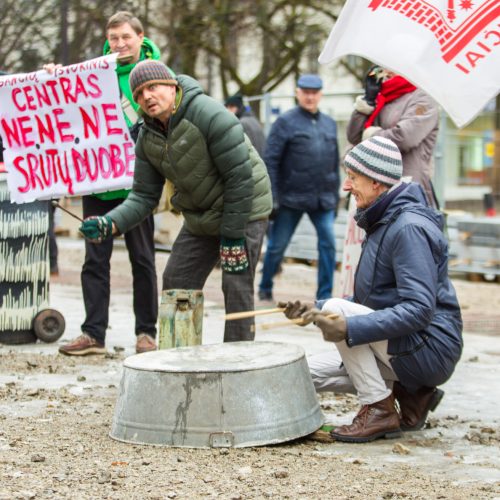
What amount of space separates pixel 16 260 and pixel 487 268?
666cm

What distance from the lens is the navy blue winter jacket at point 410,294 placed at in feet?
16.3

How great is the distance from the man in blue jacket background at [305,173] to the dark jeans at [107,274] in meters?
2.86

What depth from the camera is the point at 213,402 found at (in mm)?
4914

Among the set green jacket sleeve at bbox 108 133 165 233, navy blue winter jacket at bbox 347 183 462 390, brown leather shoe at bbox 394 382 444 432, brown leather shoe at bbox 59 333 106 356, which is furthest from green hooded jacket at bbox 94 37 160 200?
brown leather shoe at bbox 394 382 444 432

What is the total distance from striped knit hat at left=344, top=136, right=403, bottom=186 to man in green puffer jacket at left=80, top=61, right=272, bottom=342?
0.88m

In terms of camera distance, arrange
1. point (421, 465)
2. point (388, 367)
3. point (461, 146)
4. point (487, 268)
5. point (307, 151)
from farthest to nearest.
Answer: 1. point (461, 146)
2. point (487, 268)
3. point (307, 151)
4. point (388, 367)
5. point (421, 465)

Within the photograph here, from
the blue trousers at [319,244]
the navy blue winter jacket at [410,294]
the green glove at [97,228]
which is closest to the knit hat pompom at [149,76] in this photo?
the green glove at [97,228]

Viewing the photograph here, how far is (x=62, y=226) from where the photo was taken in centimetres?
2028

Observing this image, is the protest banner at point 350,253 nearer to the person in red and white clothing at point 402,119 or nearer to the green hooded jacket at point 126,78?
the person in red and white clothing at point 402,119

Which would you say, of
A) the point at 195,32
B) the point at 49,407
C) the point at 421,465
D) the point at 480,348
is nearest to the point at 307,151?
the point at 480,348

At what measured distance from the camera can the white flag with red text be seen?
4.75 metres

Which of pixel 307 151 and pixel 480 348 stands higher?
pixel 307 151

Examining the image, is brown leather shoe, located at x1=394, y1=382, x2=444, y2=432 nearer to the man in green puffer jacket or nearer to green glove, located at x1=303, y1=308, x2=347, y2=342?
green glove, located at x1=303, y1=308, x2=347, y2=342

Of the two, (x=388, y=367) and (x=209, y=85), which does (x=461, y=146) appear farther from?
(x=209, y=85)
